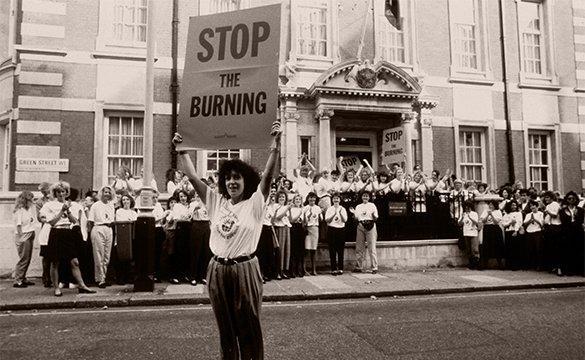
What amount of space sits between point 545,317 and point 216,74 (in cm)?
618

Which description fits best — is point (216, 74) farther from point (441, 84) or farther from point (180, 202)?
point (441, 84)

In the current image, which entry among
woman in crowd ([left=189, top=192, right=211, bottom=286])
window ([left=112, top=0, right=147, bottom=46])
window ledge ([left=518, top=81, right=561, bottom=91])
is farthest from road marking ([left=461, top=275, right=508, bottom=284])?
window ([left=112, top=0, right=147, bottom=46])

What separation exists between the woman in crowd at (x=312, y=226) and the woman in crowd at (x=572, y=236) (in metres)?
6.36

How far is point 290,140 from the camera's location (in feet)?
50.1

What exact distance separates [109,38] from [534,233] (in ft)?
45.2

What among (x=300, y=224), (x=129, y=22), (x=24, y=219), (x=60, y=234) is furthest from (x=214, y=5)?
(x=60, y=234)

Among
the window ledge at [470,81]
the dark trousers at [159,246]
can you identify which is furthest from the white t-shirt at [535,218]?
the dark trousers at [159,246]

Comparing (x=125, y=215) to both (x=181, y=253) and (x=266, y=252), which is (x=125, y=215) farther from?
(x=266, y=252)

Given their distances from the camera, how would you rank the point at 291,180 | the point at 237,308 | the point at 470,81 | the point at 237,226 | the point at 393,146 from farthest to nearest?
1. the point at 470,81
2. the point at 393,146
3. the point at 291,180
4. the point at 237,226
5. the point at 237,308

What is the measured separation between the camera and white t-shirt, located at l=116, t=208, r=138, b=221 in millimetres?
10094

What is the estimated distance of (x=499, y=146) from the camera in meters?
17.8

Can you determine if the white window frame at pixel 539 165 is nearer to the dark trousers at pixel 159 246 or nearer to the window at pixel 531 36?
the window at pixel 531 36

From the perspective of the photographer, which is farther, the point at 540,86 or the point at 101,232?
the point at 540,86

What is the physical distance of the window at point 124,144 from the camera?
14617 millimetres
